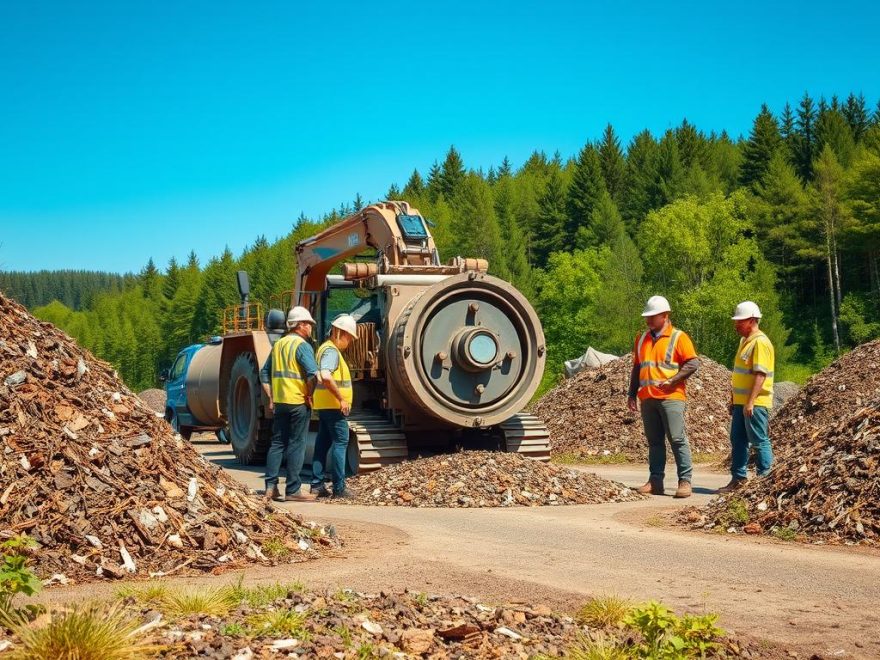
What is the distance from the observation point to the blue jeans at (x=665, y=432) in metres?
11.8

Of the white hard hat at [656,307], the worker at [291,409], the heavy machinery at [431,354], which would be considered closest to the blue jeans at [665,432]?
the white hard hat at [656,307]

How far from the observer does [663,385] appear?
38.7 ft

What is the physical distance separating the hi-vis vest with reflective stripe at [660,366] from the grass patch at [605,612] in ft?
22.2

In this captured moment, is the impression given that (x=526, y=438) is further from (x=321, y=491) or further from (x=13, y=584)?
(x=13, y=584)

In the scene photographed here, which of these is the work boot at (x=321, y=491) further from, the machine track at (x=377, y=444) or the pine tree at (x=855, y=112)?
the pine tree at (x=855, y=112)

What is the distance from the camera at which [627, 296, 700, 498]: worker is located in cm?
1176

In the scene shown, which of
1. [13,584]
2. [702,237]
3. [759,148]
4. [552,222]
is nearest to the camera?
[13,584]

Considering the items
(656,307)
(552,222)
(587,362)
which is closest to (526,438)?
(656,307)

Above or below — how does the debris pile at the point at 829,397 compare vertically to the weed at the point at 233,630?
above

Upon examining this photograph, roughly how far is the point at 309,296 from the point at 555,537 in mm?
8999

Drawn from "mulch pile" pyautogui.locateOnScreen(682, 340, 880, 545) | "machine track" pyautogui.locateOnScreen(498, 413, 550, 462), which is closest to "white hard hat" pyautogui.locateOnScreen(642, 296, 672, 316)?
"machine track" pyautogui.locateOnScreen(498, 413, 550, 462)

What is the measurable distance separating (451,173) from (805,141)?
4564 cm

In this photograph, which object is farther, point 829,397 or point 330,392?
point 829,397

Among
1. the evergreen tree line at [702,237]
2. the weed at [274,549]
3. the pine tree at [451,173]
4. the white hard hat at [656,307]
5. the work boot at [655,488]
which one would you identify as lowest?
the work boot at [655,488]
